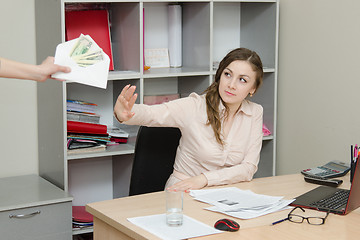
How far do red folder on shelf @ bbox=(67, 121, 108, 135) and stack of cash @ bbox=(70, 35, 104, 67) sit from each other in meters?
1.14

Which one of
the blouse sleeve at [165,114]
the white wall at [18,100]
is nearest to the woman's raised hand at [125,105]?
the blouse sleeve at [165,114]

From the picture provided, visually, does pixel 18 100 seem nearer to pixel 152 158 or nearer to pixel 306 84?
pixel 152 158

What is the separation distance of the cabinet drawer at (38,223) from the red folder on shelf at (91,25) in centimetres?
97

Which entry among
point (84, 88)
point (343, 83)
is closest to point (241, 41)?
point (343, 83)

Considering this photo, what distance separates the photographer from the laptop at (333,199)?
A: 192cm

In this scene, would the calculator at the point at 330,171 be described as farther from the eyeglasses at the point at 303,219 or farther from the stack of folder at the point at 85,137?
the stack of folder at the point at 85,137

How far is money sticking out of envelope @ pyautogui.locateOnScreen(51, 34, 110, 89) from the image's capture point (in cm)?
172

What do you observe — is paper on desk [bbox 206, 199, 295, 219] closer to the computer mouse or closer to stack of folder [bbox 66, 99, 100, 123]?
the computer mouse

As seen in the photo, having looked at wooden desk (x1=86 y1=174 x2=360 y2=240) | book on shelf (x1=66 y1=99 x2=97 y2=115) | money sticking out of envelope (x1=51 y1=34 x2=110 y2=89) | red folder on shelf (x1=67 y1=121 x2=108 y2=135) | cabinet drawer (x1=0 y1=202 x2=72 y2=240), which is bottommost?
cabinet drawer (x1=0 y1=202 x2=72 y2=240)

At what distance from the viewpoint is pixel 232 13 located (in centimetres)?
384

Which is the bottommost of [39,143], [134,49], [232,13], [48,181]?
[48,181]

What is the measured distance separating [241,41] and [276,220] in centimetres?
226

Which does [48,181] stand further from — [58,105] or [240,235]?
[240,235]

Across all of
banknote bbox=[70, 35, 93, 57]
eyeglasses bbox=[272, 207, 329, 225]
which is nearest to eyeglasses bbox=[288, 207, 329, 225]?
eyeglasses bbox=[272, 207, 329, 225]
